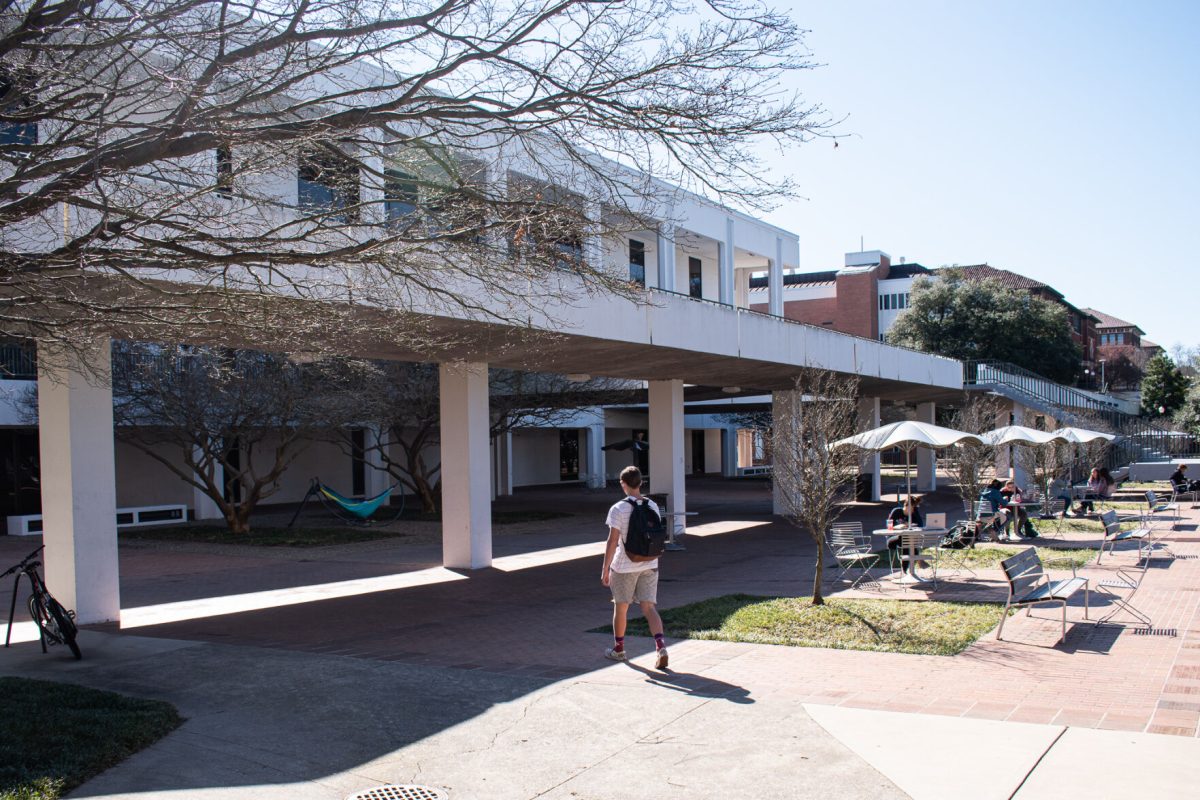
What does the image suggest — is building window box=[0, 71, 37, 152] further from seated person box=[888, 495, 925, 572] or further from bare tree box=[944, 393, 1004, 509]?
bare tree box=[944, 393, 1004, 509]

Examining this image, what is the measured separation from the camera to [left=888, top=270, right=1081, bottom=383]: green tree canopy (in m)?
51.2

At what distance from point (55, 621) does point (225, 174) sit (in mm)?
4972

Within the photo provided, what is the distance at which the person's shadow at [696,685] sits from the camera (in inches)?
278

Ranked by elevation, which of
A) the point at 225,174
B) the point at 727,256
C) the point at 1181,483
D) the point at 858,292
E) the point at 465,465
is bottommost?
the point at 1181,483

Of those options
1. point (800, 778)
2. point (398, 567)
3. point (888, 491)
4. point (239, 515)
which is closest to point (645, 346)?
point (398, 567)

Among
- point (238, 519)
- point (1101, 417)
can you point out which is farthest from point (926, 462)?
point (238, 519)

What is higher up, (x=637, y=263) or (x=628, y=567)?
(x=637, y=263)

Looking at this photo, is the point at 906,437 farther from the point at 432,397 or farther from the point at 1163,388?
the point at 1163,388

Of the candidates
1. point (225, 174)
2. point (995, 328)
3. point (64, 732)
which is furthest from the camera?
point (995, 328)

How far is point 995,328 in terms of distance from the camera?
51.2 m

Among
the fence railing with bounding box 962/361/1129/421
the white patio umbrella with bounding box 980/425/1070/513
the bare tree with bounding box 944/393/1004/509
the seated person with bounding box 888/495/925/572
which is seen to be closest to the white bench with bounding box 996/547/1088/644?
the seated person with bounding box 888/495/925/572

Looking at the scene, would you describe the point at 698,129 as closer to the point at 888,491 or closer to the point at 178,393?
the point at 178,393

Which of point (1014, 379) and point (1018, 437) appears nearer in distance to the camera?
point (1018, 437)

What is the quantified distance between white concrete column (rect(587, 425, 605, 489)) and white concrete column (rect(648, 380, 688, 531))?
73.9 ft
